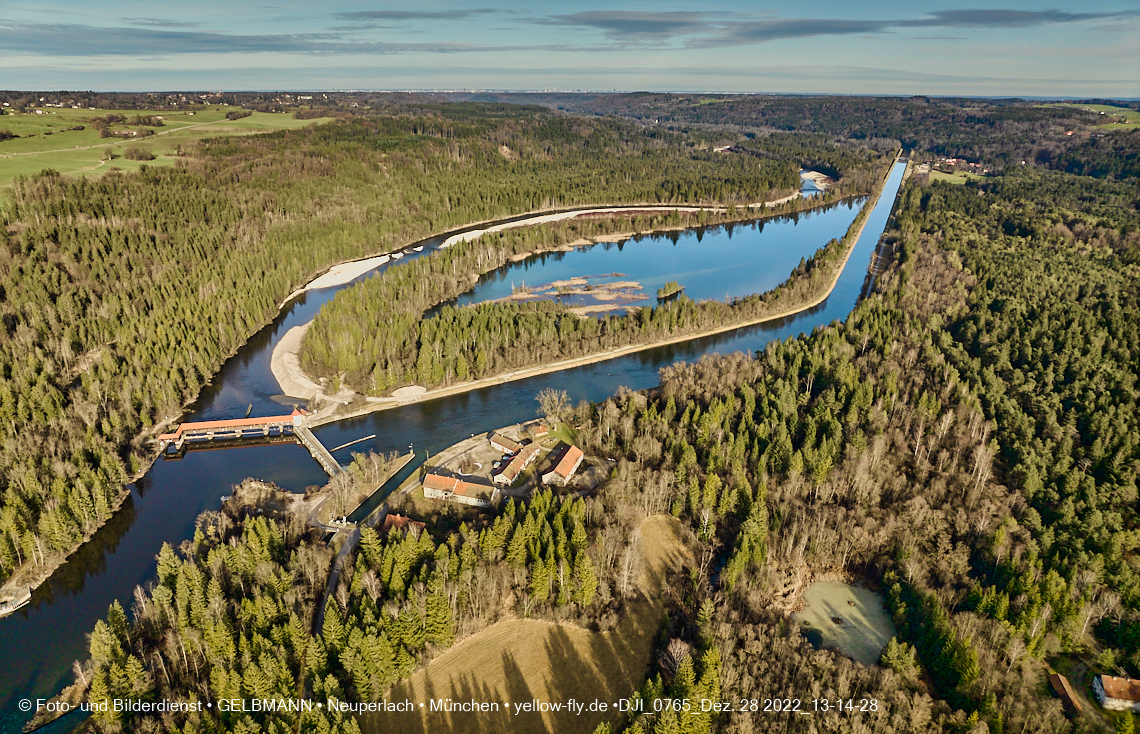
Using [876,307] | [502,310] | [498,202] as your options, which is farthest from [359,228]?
[876,307]

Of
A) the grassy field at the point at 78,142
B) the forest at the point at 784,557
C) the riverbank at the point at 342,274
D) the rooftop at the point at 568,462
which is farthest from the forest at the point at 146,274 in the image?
the rooftop at the point at 568,462

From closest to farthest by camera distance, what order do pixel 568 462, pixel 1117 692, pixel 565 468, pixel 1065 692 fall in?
pixel 1117 692
pixel 1065 692
pixel 565 468
pixel 568 462

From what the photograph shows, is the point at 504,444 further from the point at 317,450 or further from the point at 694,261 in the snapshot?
the point at 694,261

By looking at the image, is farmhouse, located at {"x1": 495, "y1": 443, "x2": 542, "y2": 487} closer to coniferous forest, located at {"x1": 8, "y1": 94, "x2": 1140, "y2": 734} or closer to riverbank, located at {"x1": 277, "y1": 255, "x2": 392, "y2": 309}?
coniferous forest, located at {"x1": 8, "y1": 94, "x2": 1140, "y2": 734}

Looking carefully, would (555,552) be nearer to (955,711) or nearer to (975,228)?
(955,711)

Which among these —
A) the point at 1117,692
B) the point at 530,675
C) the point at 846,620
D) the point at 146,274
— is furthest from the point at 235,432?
the point at 1117,692

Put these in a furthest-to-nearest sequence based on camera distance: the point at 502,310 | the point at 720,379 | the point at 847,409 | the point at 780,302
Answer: the point at 780,302, the point at 502,310, the point at 720,379, the point at 847,409

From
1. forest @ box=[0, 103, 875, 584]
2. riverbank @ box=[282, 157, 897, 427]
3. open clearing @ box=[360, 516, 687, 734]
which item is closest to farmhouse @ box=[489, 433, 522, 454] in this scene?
riverbank @ box=[282, 157, 897, 427]
